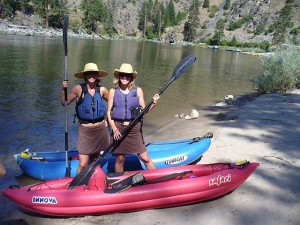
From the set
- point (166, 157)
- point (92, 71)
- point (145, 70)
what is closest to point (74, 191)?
point (92, 71)

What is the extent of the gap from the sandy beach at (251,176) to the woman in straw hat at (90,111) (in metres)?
0.94

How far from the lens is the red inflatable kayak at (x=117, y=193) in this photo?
3734 mm

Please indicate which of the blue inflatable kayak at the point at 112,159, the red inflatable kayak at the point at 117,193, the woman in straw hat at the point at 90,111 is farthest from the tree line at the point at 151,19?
the woman in straw hat at the point at 90,111

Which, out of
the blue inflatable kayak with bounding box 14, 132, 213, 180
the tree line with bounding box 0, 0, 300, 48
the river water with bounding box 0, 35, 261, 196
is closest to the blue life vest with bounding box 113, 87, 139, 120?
the blue inflatable kayak with bounding box 14, 132, 213, 180

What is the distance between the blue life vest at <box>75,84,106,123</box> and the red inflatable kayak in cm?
68

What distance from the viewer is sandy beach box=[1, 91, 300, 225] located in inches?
148

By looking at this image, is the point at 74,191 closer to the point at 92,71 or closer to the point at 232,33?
the point at 92,71

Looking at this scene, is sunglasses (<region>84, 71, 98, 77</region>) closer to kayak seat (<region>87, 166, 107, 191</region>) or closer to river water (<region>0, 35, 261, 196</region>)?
kayak seat (<region>87, 166, 107, 191</region>)

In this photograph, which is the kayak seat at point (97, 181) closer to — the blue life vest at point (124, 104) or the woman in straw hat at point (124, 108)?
the woman in straw hat at point (124, 108)

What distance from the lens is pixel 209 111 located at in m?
9.91

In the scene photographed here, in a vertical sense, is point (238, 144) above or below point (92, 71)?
below

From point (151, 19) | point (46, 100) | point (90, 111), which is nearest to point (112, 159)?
point (90, 111)

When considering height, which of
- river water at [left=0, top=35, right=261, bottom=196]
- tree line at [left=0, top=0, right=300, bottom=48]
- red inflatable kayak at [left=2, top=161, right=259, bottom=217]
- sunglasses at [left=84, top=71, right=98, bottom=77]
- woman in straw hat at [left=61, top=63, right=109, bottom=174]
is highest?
tree line at [left=0, top=0, right=300, bottom=48]

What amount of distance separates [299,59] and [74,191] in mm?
10257
